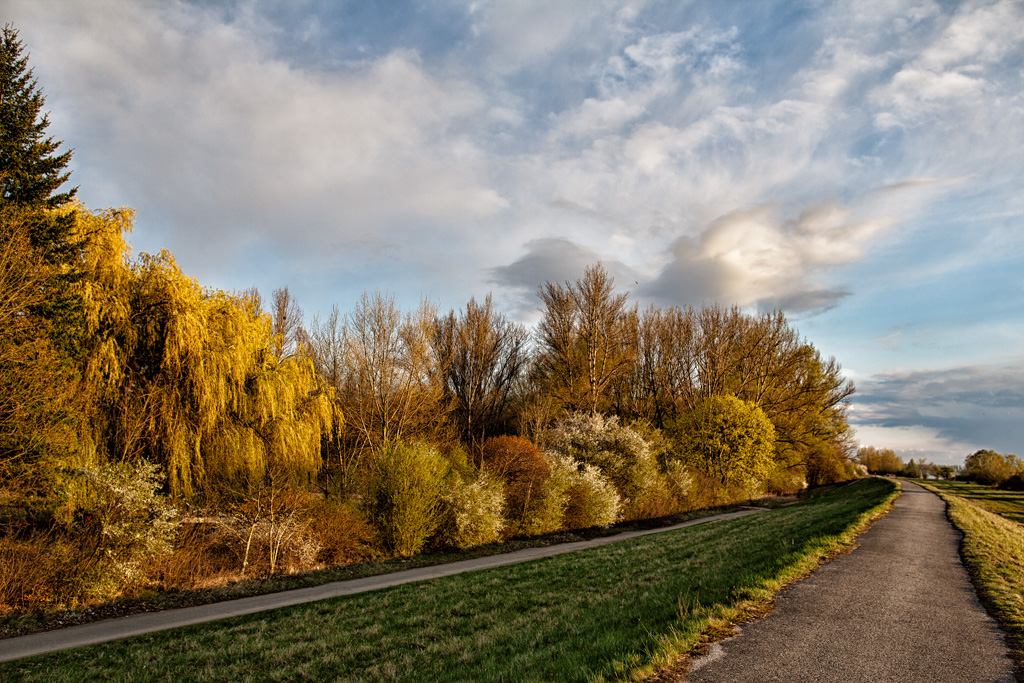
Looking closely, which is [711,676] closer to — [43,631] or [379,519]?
[43,631]

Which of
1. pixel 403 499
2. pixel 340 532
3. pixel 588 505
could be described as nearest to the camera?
pixel 340 532

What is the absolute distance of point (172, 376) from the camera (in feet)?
51.5

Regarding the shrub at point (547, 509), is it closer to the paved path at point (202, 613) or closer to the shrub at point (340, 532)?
the paved path at point (202, 613)

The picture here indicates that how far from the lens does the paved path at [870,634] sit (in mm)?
4957

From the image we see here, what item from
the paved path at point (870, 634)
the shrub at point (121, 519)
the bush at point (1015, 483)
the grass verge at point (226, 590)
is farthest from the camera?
the bush at point (1015, 483)

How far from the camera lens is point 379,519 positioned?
17609mm

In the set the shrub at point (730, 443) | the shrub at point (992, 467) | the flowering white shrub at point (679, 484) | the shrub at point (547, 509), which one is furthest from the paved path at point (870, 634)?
the shrub at point (992, 467)

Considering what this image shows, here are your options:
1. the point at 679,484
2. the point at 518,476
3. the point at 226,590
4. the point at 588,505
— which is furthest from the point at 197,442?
the point at 679,484

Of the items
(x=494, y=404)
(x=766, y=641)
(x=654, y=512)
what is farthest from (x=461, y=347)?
(x=766, y=641)

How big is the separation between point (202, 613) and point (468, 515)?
352 inches

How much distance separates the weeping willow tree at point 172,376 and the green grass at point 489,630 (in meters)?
6.80

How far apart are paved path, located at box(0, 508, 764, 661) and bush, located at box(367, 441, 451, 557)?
1.90 meters

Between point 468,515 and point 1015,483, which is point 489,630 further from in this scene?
point 1015,483

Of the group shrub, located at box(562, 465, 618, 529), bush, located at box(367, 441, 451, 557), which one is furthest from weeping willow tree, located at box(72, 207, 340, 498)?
shrub, located at box(562, 465, 618, 529)
